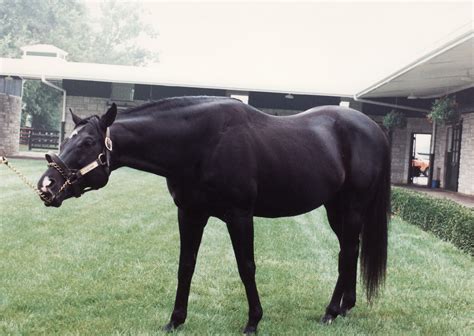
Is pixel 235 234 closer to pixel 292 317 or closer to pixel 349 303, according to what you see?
pixel 292 317

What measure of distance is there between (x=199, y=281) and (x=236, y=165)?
6.05ft

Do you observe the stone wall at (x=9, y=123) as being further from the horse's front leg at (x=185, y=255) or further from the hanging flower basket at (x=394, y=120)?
the horse's front leg at (x=185, y=255)

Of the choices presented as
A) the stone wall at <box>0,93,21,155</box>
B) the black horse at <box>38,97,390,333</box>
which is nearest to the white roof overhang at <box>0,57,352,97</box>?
the stone wall at <box>0,93,21,155</box>

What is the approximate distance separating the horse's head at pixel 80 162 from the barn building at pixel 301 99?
10527mm

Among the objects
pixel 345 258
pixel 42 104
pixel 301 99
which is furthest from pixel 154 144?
pixel 42 104

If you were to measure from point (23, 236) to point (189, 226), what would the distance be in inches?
141

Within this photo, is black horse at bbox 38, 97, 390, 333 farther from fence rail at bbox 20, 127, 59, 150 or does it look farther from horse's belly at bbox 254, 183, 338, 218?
fence rail at bbox 20, 127, 59, 150

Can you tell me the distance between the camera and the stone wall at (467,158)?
1294 centimetres

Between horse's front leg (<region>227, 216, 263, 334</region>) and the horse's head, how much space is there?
0.83 meters

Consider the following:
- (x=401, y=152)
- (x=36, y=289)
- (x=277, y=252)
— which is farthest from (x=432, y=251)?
(x=401, y=152)

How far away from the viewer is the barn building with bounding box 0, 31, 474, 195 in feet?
44.6

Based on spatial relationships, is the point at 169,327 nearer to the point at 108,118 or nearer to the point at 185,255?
the point at 185,255

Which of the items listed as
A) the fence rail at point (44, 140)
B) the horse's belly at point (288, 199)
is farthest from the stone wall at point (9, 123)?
the horse's belly at point (288, 199)

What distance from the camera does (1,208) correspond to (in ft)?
26.2
